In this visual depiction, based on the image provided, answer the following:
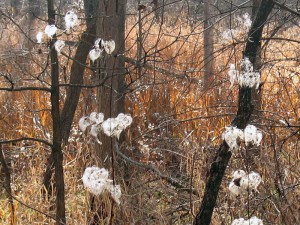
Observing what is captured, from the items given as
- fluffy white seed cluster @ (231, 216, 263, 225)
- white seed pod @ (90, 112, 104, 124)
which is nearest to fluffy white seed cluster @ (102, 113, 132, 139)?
white seed pod @ (90, 112, 104, 124)

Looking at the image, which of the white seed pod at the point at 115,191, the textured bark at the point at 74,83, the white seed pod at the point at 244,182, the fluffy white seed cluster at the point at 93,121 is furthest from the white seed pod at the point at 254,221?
the textured bark at the point at 74,83

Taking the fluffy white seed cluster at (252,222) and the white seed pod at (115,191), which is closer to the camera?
the fluffy white seed cluster at (252,222)

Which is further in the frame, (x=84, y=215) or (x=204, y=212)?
(x=84, y=215)

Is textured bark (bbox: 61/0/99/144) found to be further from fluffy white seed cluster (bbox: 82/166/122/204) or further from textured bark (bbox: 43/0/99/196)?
fluffy white seed cluster (bbox: 82/166/122/204)

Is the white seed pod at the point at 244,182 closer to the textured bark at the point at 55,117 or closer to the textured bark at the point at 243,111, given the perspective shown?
the textured bark at the point at 243,111

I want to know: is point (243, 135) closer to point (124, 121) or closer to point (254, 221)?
point (254, 221)

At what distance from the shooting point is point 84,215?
3277 mm

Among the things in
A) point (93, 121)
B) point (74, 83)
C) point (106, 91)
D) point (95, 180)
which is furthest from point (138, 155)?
point (95, 180)

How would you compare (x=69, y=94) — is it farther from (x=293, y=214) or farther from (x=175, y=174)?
(x=293, y=214)

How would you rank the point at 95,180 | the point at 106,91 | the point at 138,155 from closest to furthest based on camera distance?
A: 1. the point at 95,180
2. the point at 106,91
3. the point at 138,155

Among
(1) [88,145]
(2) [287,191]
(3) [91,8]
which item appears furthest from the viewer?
(3) [91,8]

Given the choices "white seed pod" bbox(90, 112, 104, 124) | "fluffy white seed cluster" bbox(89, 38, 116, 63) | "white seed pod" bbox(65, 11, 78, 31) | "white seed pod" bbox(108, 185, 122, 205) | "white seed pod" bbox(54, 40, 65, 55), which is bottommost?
"white seed pod" bbox(108, 185, 122, 205)

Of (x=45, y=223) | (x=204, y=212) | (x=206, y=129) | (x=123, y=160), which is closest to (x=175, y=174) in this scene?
(x=206, y=129)

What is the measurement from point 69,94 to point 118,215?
3.76 ft
